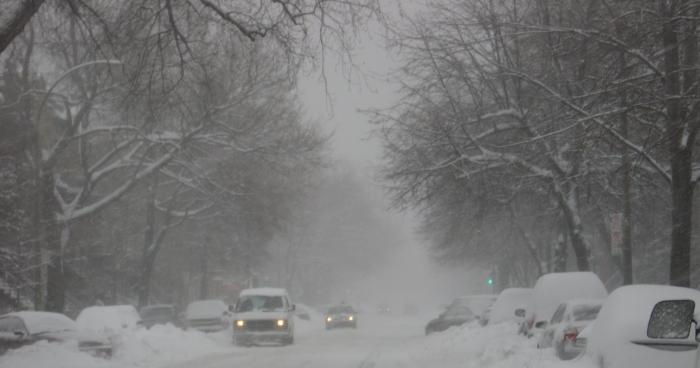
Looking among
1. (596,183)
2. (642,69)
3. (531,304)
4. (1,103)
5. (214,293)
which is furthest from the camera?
(214,293)

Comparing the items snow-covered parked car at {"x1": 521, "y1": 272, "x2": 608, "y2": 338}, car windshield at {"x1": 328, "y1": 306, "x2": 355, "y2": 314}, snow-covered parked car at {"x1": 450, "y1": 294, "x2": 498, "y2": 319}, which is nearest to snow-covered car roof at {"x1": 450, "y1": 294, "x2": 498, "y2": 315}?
snow-covered parked car at {"x1": 450, "y1": 294, "x2": 498, "y2": 319}

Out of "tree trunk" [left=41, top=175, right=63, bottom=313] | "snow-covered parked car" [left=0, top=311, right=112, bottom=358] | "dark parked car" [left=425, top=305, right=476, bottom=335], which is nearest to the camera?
"snow-covered parked car" [left=0, top=311, right=112, bottom=358]

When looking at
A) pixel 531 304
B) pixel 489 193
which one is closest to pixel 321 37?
pixel 531 304

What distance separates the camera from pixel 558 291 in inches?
778

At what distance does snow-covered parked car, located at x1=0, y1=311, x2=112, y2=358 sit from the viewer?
770 inches

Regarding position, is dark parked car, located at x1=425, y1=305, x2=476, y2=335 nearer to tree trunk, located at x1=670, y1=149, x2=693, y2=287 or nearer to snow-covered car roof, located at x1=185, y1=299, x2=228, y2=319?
snow-covered car roof, located at x1=185, y1=299, x2=228, y2=319

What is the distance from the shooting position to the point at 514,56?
82.4 feet

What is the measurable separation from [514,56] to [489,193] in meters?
3.85

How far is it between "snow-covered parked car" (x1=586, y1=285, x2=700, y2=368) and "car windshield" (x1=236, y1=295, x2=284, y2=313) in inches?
791

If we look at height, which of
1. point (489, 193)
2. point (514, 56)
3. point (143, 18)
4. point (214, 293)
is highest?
point (514, 56)

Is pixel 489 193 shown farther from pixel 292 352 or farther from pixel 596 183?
pixel 292 352

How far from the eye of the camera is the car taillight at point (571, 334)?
577 inches

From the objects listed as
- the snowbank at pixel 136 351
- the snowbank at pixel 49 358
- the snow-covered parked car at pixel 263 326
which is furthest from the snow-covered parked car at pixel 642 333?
the snow-covered parked car at pixel 263 326

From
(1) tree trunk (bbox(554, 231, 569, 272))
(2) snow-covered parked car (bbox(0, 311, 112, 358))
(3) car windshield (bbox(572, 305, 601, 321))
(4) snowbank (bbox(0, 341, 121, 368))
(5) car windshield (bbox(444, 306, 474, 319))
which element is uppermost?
(1) tree trunk (bbox(554, 231, 569, 272))
